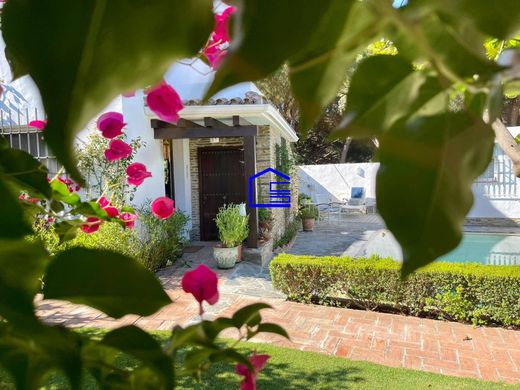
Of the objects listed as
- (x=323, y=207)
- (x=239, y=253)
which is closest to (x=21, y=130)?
(x=239, y=253)

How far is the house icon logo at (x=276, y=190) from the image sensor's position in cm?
756

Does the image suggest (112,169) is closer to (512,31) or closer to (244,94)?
(244,94)

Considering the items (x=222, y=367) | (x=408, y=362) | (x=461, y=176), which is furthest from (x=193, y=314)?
(x=461, y=176)

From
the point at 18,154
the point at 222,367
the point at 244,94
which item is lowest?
the point at 222,367

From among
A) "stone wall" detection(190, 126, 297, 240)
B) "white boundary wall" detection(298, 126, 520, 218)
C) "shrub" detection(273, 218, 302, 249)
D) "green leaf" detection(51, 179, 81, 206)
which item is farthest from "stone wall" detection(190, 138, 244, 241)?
"green leaf" detection(51, 179, 81, 206)

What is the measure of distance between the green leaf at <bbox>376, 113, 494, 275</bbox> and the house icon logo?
7.19 metres

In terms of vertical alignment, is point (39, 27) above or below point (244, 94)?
below

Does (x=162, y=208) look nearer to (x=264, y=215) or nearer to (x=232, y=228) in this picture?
(x=232, y=228)

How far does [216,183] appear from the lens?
29.6ft

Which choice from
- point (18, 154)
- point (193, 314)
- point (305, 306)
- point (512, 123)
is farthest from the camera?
point (512, 123)

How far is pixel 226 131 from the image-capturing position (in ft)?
23.6

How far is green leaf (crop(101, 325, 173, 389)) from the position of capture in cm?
32

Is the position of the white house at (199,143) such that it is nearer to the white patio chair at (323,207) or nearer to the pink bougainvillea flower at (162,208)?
the pink bougainvillea flower at (162,208)

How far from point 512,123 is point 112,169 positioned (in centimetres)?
1588
